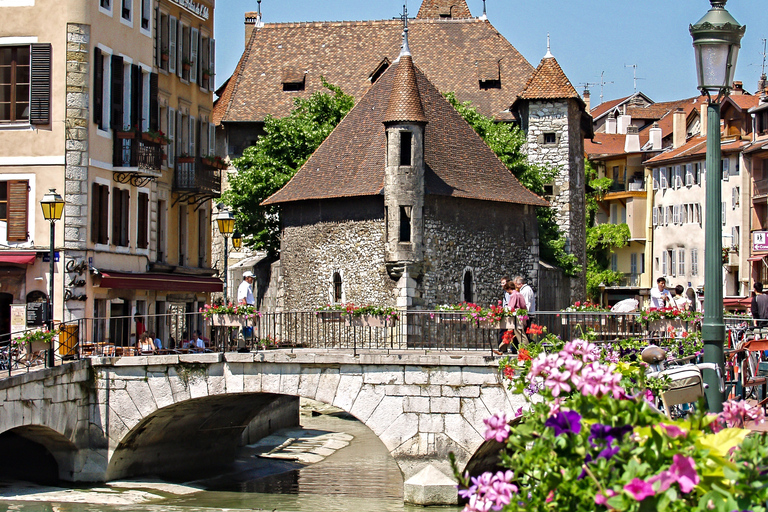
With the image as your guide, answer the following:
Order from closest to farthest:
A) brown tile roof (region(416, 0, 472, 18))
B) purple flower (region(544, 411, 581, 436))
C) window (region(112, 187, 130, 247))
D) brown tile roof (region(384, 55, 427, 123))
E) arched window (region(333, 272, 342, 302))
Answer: purple flower (region(544, 411, 581, 436)) < window (region(112, 187, 130, 247)) < brown tile roof (region(384, 55, 427, 123)) < arched window (region(333, 272, 342, 302)) < brown tile roof (region(416, 0, 472, 18))

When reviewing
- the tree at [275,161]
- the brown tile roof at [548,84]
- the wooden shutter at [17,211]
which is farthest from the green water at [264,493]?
the brown tile roof at [548,84]

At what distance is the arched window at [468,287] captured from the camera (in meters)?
34.7

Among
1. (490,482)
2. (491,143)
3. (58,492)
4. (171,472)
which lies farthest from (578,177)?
(490,482)

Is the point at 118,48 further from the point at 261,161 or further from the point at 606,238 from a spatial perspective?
the point at 606,238

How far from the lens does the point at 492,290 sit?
35.4 m

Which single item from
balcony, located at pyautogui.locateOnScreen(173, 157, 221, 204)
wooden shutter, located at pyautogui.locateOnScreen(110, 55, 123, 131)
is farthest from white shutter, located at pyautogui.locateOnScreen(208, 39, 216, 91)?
wooden shutter, located at pyautogui.locateOnScreen(110, 55, 123, 131)

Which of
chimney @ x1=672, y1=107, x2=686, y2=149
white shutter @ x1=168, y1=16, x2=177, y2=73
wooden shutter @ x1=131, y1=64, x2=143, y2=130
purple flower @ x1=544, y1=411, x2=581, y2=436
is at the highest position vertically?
chimney @ x1=672, y1=107, x2=686, y2=149

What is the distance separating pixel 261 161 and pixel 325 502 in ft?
68.3

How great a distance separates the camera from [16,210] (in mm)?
25797

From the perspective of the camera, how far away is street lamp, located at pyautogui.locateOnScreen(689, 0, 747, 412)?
9.29 metres

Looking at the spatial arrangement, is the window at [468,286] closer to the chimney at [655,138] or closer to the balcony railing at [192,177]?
the balcony railing at [192,177]

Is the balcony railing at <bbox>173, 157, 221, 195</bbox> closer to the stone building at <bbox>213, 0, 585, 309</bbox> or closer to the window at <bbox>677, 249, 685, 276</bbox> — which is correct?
the stone building at <bbox>213, 0, 585, 309</bbox>

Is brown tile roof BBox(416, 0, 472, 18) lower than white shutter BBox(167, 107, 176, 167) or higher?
higher

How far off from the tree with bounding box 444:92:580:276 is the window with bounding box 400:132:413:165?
8906mm
